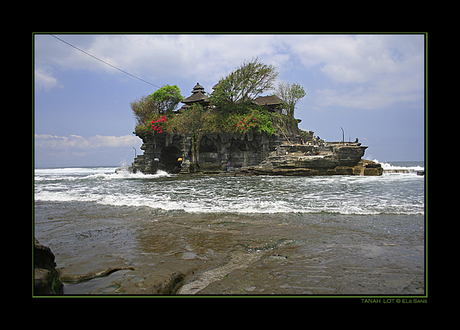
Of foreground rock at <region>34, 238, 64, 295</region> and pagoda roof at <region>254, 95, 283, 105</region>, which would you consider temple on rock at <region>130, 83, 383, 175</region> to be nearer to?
pagoda roof at <region>254, 95, 283, 105</region>

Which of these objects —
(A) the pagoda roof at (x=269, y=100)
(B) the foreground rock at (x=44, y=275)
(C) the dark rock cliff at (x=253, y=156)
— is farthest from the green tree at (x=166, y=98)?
(B) the foreground rock at (x=44, y=275)

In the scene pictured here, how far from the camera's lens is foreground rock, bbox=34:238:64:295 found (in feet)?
5.85

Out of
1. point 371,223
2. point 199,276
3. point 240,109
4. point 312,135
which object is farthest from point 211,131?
point 199,276

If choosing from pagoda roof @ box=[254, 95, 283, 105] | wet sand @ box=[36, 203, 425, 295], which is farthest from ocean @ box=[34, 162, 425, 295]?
pagoda roof @ box=[254, 95, 283, 105]

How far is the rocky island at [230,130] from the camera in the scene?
87.3 feet

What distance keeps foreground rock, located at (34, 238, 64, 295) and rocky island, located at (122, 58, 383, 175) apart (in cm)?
2235

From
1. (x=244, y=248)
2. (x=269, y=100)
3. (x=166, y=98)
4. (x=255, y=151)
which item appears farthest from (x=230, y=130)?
(x=244, y=248)

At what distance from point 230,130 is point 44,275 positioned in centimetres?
2617

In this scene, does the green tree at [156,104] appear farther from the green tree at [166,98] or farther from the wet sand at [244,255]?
the wet sand at [244,255]

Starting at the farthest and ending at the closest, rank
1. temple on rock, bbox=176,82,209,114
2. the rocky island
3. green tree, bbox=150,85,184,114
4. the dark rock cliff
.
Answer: temple on rock, bbox=176,82,209,114, green tree, bbox=150,85,184,114, the rocky island, the dark rock cliff

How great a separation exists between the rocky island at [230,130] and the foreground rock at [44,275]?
2235 centimetres

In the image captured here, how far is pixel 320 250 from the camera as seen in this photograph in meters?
3.41

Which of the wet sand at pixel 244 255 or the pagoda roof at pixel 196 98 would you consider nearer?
the wet sand at pixel 244 255

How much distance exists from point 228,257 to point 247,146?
2619 centimetres
